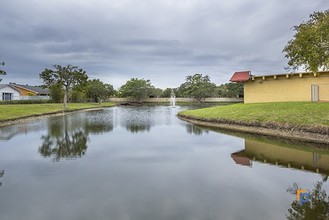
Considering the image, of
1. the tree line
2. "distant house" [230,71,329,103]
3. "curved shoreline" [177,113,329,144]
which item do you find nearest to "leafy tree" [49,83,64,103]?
the tree line

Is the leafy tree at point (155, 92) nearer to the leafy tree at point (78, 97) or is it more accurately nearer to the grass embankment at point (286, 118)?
the leafy tree at point (78, 97)

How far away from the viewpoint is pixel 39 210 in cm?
503

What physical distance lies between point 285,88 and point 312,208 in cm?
2147

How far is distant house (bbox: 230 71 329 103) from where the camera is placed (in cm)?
2281

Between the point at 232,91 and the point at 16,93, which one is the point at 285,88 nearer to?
the point at 16,93

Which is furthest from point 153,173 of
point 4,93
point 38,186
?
point 4,93

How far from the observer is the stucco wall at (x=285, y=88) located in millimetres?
22786

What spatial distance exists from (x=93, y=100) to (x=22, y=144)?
6483 cm

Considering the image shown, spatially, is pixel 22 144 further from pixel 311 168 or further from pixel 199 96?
pixel 199 96

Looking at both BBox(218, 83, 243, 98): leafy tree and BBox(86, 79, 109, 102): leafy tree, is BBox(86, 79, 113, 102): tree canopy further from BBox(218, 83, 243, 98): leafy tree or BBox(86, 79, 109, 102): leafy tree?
BBox(218, 83, 243, 98): leafy tree

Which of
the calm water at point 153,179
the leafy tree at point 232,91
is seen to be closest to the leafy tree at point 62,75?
the calm water at point 153,179

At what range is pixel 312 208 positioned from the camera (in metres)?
5.14

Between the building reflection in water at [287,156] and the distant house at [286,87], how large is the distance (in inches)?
511

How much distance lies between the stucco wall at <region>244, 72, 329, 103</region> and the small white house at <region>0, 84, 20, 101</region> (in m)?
43.9
